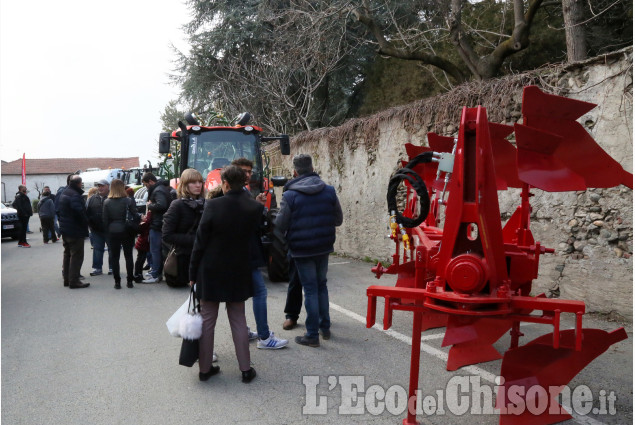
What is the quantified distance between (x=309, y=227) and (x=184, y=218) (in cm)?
166

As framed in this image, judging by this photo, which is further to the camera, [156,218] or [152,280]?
[152,280]

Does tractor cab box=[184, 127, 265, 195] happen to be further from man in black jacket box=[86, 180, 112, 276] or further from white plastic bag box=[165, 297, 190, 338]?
white plastic bag box=[165, 297, 190, 338]

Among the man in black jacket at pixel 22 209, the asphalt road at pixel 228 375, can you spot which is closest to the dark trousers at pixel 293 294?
the asphalt road at pixel 228 375

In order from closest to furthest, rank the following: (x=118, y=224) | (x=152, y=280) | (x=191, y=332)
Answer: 1. (x=191, y=332)
2. (x=118, y=224)
3. (x=152, y=280)

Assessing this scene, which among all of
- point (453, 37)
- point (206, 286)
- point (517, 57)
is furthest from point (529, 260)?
point (517, 57)

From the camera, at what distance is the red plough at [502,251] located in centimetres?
283

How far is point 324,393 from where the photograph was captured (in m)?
3.82

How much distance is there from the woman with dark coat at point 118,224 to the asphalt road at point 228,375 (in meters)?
1.46

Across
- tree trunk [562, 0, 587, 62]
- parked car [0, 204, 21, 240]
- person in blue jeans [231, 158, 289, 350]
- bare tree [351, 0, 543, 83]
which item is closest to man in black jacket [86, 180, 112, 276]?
person in blue jeans [231, 158, 289, 350]

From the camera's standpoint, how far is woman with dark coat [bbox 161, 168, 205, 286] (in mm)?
5410

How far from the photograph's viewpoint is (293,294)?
5.42 m

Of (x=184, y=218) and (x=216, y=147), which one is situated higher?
(x=216, y=147)

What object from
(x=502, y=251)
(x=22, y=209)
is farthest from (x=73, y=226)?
(x=22, y=209)

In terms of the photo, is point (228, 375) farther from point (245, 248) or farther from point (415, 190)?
point (415, 190)
